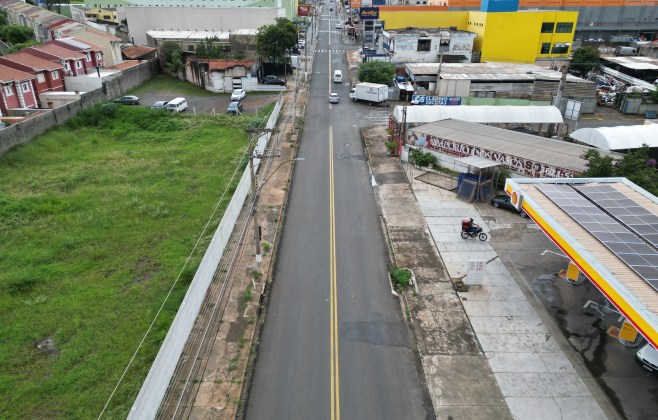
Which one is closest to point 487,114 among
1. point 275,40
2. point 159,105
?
point 159,105

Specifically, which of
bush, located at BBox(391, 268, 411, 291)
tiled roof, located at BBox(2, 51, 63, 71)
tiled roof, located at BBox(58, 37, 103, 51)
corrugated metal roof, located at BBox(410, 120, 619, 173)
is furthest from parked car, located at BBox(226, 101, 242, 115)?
bush, located at BBox(391, 268, 411, 291)

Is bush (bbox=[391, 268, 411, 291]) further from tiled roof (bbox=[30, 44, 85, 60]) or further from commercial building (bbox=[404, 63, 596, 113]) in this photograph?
tiled roof (bbox=[30, 44, 85, 60])

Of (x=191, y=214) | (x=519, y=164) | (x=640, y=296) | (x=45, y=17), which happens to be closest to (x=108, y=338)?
(x=191, y=214)

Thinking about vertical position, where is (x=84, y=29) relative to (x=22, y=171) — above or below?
above

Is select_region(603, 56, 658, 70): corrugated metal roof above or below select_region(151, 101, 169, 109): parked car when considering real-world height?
above

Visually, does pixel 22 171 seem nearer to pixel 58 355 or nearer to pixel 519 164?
pixel 58 355

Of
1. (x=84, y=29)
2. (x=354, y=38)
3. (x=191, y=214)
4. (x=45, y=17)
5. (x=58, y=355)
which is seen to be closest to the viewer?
(x=58, y=355)
